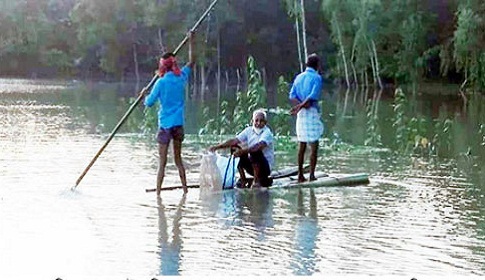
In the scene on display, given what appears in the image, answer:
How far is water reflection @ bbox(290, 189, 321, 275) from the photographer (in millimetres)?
7523

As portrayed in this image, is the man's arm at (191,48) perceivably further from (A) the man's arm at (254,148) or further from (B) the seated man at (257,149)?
(A) the man's arm at (254,148)

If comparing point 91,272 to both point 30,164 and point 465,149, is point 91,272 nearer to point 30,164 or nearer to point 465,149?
point 30,164

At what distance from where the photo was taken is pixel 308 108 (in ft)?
39.3

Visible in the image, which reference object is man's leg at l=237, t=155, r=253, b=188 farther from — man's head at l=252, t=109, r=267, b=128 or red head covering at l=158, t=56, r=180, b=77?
red head covering at l=158, t=56, r=180, b=77

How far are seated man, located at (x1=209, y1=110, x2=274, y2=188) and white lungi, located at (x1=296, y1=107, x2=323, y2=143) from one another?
0.54 metres

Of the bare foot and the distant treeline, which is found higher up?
the distant treeline

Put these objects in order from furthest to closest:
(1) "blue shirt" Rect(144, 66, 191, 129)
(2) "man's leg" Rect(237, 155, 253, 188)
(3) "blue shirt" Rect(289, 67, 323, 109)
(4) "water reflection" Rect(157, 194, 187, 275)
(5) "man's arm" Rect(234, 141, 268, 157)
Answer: (3) "blue shirt" Rect(289, 67, 323, 109) < (2) "man's leg" Rect(237, 155, 253, 188) < (5) "man's arm" Rect(234, 141, 268, 157) < (1) "blue shirt" Rect(144, 66, 191, 129) < (4) "water reflection" Rect(157, 194, 187, 275)

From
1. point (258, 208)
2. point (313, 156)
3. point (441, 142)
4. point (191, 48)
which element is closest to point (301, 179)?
point (313, 156)

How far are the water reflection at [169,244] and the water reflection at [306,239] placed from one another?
0.91 metres

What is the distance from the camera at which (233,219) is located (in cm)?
970

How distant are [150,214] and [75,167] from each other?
4.39m

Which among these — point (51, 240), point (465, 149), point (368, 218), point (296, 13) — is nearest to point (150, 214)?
point (51, 240)

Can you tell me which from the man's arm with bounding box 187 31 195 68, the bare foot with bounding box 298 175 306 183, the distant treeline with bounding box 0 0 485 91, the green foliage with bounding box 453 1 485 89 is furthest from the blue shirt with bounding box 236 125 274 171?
the distant treeline with bounding box 0 0 485 91

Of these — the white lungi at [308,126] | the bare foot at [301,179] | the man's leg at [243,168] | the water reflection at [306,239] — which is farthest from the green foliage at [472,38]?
the water reflection at [306,239]
